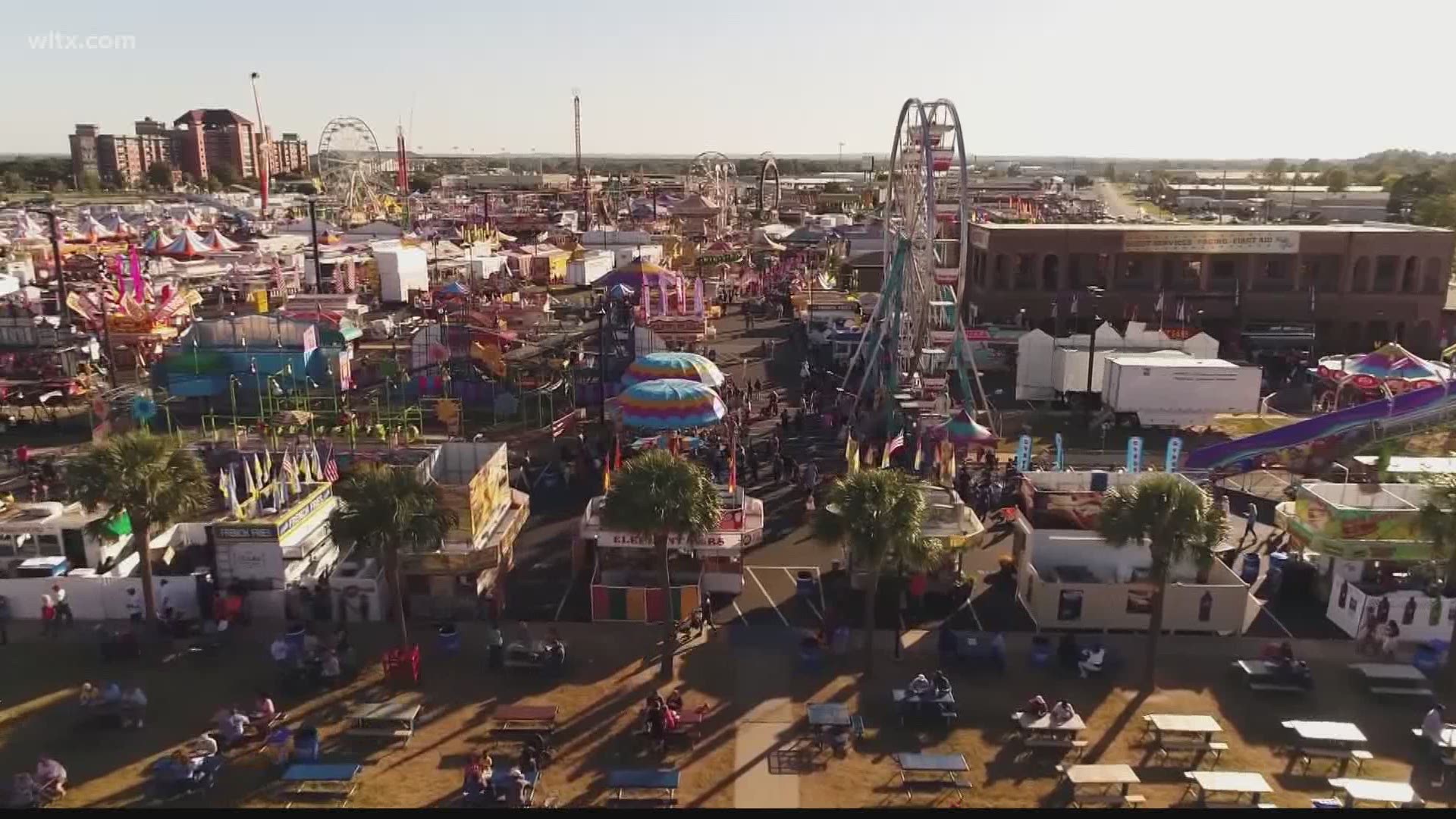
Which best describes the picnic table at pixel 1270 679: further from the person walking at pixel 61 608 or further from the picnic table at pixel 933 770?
the person walking at pixel 61 608

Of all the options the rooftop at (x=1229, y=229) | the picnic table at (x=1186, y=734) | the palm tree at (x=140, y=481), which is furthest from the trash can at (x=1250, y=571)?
the rooftop at (x=1229, y=229)

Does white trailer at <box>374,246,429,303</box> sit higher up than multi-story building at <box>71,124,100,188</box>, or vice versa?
multi-story building at <box>71,124,100,188</box>

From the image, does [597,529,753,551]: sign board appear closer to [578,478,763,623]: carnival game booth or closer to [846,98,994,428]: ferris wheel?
[578,478,763,623]: carnival game booth

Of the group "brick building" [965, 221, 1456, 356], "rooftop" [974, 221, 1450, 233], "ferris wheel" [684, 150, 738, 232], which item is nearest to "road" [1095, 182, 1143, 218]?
"ferris wheel" [684, 150, 738, 232]

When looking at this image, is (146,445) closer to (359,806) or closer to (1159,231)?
(359,806)

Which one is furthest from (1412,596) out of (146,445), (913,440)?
(146,445)
